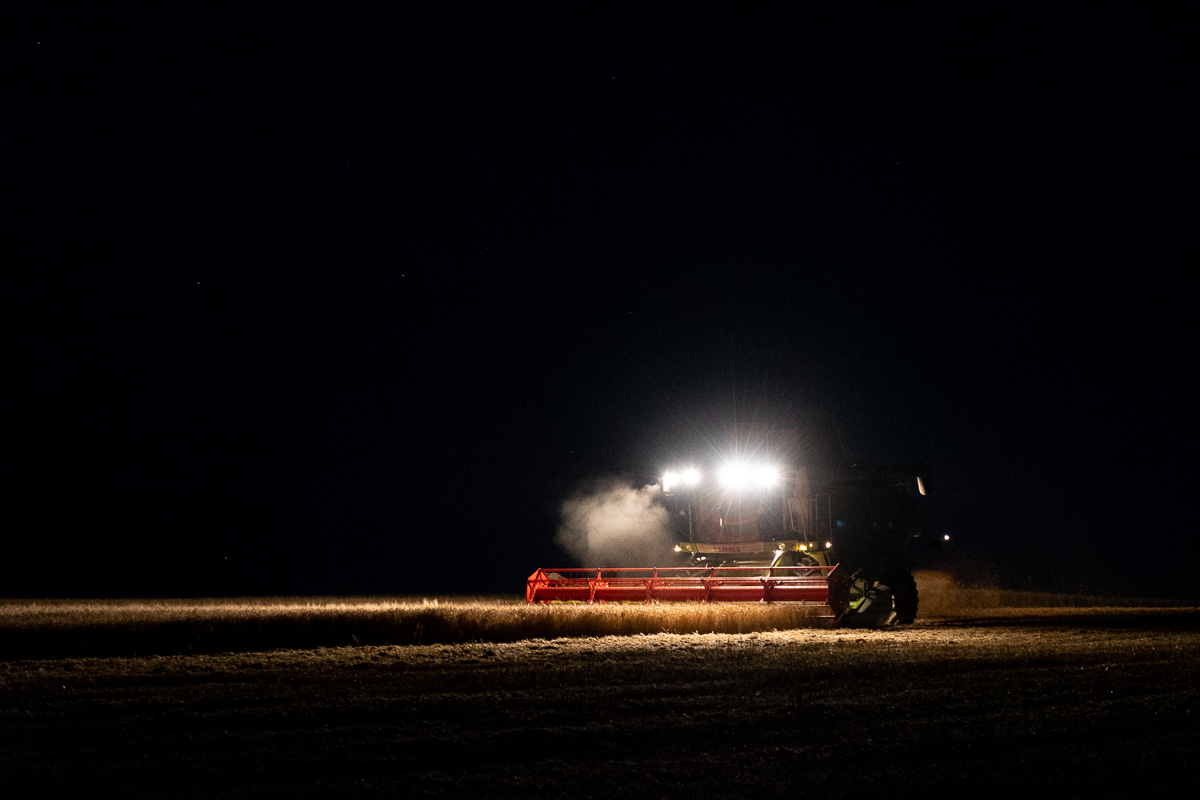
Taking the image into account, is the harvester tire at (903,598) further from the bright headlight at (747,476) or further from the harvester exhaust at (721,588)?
the bright headlight at (747,476)

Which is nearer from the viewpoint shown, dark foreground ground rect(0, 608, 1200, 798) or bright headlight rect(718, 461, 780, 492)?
dark foreground ground rect(0, 608, 1200, 798)

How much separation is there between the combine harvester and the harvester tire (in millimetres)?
21

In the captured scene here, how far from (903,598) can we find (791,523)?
276 centimetres

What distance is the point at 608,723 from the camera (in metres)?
7.57

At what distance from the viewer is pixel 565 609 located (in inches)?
639

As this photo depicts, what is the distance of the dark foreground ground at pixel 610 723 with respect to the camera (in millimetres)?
5758

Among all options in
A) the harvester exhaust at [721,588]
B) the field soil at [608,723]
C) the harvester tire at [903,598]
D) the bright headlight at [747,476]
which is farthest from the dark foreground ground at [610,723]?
the bright headlight at [747,476]

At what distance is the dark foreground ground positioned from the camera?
5758 millimetres

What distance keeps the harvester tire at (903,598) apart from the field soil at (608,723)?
6.14 m

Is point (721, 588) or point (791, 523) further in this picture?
point (791, 523)

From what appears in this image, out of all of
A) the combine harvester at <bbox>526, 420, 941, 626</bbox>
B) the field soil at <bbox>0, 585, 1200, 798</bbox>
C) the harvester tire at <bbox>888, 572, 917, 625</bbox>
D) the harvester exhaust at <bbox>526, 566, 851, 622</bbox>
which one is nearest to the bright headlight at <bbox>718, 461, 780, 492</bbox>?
the combine harvester at <bbox>526, 420, 941, 626</bbox>

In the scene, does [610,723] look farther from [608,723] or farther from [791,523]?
[791,523]

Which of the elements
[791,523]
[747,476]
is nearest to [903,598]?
[791,523]

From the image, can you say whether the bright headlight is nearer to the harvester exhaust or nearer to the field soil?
the harvester exhaust
